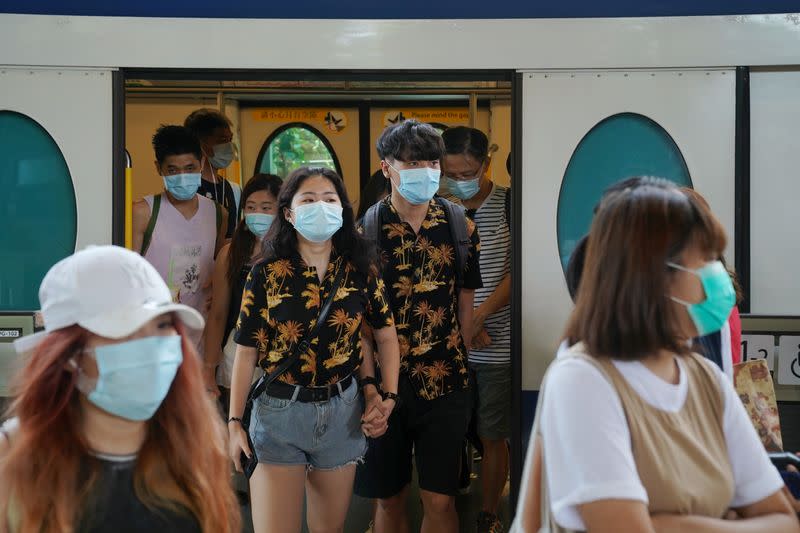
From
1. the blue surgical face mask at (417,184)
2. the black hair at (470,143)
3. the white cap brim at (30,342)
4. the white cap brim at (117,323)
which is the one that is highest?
the black hair at (470,143)

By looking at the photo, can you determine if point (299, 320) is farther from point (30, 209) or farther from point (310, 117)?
point (310, 117)

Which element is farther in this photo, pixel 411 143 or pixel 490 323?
pixel 490 323

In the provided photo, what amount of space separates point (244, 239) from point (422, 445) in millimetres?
1543

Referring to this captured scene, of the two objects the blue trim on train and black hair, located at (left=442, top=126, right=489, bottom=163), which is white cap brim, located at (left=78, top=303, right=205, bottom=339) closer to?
the blue trim on train

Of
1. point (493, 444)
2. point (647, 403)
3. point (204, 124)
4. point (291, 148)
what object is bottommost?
point (493, 444)

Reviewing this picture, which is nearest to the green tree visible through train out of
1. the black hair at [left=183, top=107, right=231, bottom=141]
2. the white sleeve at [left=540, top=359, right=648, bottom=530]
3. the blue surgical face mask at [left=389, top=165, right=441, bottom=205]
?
the black hair at [left=183, top=107, right=231, bottom=141]

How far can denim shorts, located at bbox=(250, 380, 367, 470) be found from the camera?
10.9 ft

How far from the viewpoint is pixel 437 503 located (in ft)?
12.9

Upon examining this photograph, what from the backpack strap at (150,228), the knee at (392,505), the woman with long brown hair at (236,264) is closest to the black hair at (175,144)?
the backpack strap at (150,228)

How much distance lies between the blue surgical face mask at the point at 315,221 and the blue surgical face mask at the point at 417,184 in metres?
0.50

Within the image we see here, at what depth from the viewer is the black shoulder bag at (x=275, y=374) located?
333 cm

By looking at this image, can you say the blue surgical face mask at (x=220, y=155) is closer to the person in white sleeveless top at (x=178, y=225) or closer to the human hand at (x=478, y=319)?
the person in white sleeveless top at (x=178, y=225)

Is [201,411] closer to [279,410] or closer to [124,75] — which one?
[279,410]

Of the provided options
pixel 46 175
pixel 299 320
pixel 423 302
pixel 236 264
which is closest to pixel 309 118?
pixel 236 264
